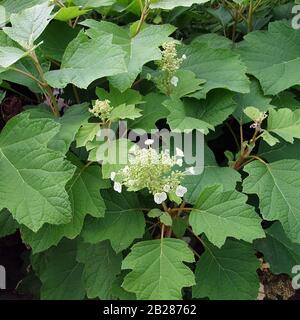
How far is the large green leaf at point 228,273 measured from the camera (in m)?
1.20

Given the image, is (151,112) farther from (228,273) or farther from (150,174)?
(228,273)

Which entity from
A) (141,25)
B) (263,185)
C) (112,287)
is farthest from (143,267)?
(141,25)

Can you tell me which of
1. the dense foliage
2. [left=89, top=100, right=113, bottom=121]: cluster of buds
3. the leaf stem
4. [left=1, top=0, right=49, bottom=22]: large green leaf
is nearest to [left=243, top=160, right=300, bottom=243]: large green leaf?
the dense foliage

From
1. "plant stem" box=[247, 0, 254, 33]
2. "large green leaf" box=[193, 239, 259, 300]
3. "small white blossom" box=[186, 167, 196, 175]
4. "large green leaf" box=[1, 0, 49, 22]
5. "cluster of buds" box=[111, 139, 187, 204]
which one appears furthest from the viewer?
"plant stem" box=[247, 0, 254, 33]

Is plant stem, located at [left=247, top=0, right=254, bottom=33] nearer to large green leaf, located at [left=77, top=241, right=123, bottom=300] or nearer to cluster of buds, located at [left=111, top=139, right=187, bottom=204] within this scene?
cluster of buds, located at [left=111, top=139, right=187, bottom=204]

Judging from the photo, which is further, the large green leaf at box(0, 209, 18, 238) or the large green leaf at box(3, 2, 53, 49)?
the large green leaf at box(0, 209, 18, 238)

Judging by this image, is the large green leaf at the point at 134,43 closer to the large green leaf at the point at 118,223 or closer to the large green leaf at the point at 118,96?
the large green leaf at the point at 118,96

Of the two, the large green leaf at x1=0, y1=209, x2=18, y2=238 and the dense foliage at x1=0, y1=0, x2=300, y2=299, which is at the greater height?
the dense foliage at x1=0, y1=0, x2=300, y2=299

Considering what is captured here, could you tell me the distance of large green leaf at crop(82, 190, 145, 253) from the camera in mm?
1136

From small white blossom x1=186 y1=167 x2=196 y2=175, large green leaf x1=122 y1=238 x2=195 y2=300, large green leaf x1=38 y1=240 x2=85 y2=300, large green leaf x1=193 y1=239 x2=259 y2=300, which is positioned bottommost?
large green leaf x1=38 y1=240 x2=85 y2=300

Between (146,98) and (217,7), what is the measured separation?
2.01 feet

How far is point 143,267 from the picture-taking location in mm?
1056

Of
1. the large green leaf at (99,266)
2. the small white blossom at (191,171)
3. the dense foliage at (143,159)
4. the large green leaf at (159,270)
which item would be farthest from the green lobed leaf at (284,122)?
the large green leaf at (99,266)

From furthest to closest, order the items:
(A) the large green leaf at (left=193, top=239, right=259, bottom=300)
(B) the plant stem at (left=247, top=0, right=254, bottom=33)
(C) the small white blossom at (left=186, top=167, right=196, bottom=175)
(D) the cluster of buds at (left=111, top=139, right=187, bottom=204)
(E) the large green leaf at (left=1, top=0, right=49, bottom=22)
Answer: (B) the plant stem at (left=247, top=0, right=254, bottom=33) < (E) the large green leaf at (left=1, top=0, right=49, bottom=22) < (A) the large green leaf at (left=193, top=239, right=259, bottom=300) < (C) the small white blossom at (left=186, top=167, right=196, bottom=175) < (D) the cluster of buds at (left=111, top=139, right=187, bottom=204)
